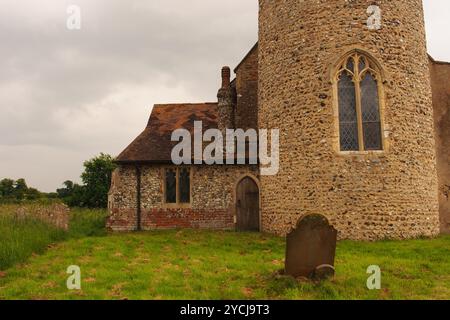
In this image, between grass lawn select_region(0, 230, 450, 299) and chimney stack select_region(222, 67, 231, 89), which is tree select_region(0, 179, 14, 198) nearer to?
chimney stack select_region(222, 67, 231, 89)

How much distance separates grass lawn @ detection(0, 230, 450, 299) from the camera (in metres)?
6.10

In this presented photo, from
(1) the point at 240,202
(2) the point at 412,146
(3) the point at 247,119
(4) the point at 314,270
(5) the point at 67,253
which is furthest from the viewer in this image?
(3) the point at 247,119

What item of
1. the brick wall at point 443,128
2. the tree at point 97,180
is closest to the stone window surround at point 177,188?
the brick wall at point 443,128

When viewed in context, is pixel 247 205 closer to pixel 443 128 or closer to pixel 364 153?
pixel 364 153

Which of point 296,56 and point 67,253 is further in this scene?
point 296,56

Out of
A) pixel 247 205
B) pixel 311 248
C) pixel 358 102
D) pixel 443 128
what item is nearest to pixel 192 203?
pixel 247 205

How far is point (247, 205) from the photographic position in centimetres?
1483

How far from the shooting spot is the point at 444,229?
509 inches

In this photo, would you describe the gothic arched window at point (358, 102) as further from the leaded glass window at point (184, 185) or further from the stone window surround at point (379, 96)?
the leaded glass window at point (184, 185)

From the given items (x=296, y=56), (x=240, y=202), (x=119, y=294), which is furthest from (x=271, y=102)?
(x=119, y=294)

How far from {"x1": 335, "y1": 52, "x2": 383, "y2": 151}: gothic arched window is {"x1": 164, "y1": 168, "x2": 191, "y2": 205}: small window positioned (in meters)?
6.64

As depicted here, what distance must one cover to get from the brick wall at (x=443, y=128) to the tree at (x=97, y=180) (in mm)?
26213

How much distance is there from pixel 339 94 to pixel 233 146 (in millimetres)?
5145

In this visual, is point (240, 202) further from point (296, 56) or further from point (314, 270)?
point (314, 270)
